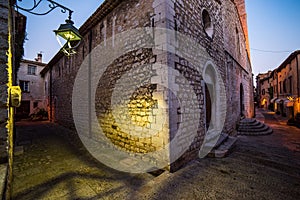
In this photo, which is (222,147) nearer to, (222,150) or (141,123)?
(222,150)

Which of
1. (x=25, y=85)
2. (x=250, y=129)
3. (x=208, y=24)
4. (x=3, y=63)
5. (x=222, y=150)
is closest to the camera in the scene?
(x=3, y=63)

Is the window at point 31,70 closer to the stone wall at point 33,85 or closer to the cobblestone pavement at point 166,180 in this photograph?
→ the stone wall at point 33,85

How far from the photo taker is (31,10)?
2.49 m

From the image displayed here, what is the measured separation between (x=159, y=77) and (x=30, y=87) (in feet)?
68.0

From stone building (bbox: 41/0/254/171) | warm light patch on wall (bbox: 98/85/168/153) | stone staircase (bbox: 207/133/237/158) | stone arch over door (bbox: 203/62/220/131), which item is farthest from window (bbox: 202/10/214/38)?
stone staircase (bbox: 207/133/237/158)

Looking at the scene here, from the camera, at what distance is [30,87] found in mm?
17844

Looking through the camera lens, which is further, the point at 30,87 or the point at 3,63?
the point at 30,87

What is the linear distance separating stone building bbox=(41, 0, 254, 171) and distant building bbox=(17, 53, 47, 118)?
14.8m

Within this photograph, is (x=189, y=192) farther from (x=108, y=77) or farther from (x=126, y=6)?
(x=126, y=6)

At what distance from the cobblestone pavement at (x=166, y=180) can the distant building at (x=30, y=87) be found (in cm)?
1700

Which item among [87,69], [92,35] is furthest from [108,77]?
[92,35]

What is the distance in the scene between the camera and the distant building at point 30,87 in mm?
17156

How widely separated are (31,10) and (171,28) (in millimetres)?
2825

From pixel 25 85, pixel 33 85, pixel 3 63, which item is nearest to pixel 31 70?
pixel 33 85
